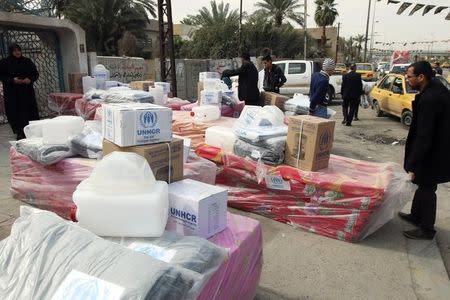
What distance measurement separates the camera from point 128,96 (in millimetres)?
6508

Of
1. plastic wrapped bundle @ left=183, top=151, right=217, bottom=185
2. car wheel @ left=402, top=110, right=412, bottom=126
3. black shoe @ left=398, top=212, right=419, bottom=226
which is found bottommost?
black shoe @ left=398, top=212, right=419, bottom=226

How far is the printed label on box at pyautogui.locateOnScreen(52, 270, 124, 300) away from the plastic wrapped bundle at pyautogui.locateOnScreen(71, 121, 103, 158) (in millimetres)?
2314

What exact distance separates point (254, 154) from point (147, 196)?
2.29m

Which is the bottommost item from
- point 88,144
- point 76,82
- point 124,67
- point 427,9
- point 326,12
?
point 88,144

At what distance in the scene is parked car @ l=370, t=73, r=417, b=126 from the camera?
10205 mm

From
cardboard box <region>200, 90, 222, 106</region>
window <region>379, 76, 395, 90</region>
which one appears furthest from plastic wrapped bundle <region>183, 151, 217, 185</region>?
window <region>379, 76, 395, 90</region>

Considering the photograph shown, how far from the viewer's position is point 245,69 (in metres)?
6.57

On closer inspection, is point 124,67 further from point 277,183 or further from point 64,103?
point 277,183

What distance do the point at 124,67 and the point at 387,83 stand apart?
26.5ft

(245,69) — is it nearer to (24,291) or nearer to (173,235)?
(173,235)

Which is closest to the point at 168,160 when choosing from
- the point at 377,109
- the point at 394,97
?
the point at 394,97

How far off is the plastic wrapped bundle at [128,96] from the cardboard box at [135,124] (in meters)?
3.65

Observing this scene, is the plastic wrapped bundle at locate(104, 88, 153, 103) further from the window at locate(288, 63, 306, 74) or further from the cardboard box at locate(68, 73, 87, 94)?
the window at locate(288, 63, 306, 74)

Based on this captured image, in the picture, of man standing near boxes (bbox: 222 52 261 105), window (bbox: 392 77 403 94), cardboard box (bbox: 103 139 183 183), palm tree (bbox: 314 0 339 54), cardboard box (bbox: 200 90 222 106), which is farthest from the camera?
palm tree (bbox: 314 0 339 54)
